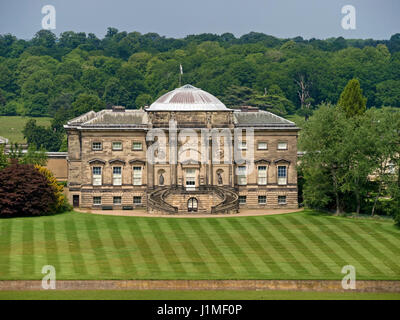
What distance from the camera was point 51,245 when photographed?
92000mm

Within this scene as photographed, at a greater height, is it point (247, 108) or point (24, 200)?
point (247, 108)

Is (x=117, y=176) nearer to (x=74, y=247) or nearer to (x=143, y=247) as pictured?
(x=74, y=247)

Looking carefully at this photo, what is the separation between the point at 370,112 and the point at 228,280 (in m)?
37.7

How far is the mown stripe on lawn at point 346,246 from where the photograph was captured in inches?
3295

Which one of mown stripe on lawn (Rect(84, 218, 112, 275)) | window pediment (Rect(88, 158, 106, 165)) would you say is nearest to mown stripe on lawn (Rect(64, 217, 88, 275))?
mown stripe on lawn (Rect(84, 218, 112, 275))

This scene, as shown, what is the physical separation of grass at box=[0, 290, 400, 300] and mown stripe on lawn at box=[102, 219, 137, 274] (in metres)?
5.41

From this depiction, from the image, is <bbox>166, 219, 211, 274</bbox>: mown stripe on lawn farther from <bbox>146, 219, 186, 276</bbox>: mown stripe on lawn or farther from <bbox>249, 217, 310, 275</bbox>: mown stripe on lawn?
<bbox>249, 217, 310, 275</bbox>: mown stripe on lawn

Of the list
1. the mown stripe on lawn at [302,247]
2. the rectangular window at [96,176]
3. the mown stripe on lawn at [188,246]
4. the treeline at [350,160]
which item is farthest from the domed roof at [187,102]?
the mown stripe on lawn at [302,247]

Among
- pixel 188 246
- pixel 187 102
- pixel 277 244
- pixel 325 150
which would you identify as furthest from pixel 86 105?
pixel 277 244

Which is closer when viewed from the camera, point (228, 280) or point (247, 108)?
point (228, 280)

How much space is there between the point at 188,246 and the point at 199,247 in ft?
3.09

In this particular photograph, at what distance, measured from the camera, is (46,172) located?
11044cm
